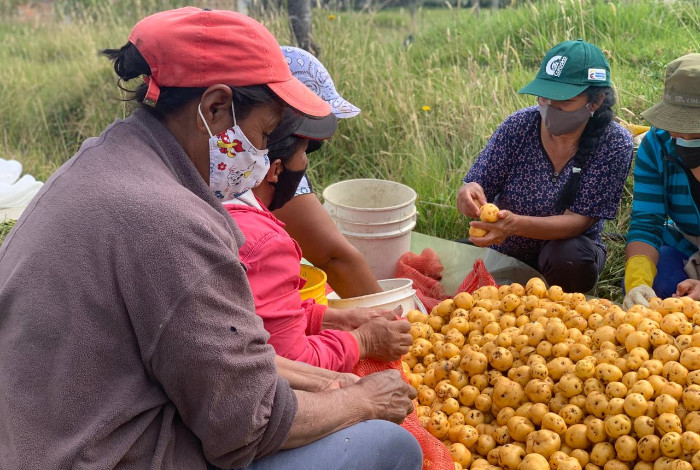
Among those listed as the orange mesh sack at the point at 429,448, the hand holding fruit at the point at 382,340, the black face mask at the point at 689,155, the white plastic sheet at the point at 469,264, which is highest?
the black face mask at the point at 689,155

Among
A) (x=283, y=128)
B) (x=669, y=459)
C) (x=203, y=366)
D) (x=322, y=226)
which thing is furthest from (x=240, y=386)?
(x=322, y=226)

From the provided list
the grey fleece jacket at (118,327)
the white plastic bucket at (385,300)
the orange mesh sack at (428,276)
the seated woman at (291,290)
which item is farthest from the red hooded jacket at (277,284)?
the orange mesh sack at (428,276)

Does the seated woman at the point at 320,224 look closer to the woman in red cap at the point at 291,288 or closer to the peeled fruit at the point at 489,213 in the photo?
the woman in red cap at the point at 291,288

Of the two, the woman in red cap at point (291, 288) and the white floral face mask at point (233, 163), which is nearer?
the white floral face mask at point (233, 163)

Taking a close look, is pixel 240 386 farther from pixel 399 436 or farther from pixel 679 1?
pixel 679 1

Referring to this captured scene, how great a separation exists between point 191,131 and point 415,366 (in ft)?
4.97

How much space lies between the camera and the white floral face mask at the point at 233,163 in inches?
73.2

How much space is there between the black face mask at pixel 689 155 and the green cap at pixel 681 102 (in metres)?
0.14

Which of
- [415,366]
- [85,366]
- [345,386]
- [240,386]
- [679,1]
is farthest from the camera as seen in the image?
[679,1]

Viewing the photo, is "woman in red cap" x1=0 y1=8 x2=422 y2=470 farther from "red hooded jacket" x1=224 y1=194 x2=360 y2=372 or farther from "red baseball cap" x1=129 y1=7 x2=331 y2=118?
"red hooded jacket" x1=224 y1=194 x2=360 y2=372

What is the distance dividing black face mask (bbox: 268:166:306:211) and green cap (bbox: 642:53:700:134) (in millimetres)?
1650

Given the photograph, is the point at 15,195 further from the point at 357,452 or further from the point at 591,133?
the point at 357,452

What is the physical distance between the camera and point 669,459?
217cm

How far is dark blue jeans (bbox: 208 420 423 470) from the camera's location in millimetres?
1869
